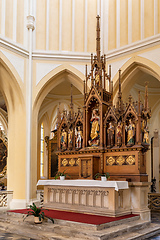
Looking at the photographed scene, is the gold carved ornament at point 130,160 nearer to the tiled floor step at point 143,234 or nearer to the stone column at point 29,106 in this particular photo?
the tiled floor step at point 143,234

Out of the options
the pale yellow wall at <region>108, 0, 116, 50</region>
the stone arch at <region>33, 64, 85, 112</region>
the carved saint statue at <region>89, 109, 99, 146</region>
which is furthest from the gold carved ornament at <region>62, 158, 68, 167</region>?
the pale yellow wall at <region>108, 0, 116, 50</region>

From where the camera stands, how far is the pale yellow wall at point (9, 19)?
12008mm

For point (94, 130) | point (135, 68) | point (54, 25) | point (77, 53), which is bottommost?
point (94, 130)

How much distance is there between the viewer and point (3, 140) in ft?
60.6

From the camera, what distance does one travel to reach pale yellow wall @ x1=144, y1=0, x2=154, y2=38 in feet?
39.1

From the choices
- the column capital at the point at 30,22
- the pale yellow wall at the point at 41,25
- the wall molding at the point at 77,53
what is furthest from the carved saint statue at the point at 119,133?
the column capital at the point at 30,22

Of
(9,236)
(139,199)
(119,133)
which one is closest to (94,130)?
(119,133)

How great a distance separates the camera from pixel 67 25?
44.4 feet

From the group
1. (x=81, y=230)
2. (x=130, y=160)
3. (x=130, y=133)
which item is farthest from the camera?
(x=130, y=133)

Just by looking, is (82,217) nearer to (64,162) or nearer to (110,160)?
(110,160)

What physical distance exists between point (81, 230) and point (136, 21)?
897cm

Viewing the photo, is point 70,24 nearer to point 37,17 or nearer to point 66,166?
point 37,17

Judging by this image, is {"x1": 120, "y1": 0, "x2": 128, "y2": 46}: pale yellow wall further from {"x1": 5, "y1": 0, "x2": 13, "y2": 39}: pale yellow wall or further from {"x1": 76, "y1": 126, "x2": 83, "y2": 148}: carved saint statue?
{"x1": 76, "y1": 126, "x2": 83, "y2": 148}: carved saint statue

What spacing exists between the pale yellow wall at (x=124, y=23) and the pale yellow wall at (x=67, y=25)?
2243 millimetres
